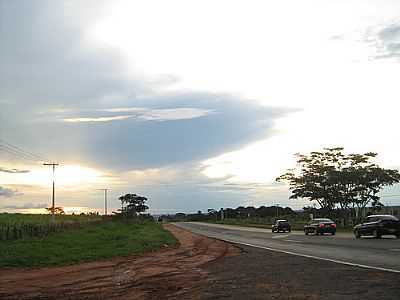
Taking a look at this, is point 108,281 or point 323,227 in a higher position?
point 323,227

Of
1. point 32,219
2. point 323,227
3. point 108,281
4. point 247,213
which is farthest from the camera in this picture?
point 247,213

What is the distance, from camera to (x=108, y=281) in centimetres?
1631

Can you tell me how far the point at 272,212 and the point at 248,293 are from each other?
114m

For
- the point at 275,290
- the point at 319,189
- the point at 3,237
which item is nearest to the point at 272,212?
the point at 319,189

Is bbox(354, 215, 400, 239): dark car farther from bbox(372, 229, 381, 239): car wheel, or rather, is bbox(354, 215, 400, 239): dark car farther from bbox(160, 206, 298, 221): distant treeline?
bbox(160, 206, 298, 221): distant treeline

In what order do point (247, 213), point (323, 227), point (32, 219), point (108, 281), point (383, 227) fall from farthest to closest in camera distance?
point (247, 213) → point (32, 219) → point (323, 227) → point (383, 227) → point (108, 281)

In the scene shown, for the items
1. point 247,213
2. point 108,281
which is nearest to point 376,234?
point 108,281

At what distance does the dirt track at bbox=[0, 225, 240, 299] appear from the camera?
44.4ft

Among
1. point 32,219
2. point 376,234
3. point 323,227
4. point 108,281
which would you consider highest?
point 32,219

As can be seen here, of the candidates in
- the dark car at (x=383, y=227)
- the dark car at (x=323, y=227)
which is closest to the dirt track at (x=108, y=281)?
the dark car at (x=383, y=227)

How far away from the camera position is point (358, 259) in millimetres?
19234

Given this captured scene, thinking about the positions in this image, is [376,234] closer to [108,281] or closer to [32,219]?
[108,281]

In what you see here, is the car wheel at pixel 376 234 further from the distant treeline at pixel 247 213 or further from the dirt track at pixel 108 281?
the distant treeline at pixel 247 213

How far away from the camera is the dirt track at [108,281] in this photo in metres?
13.5
